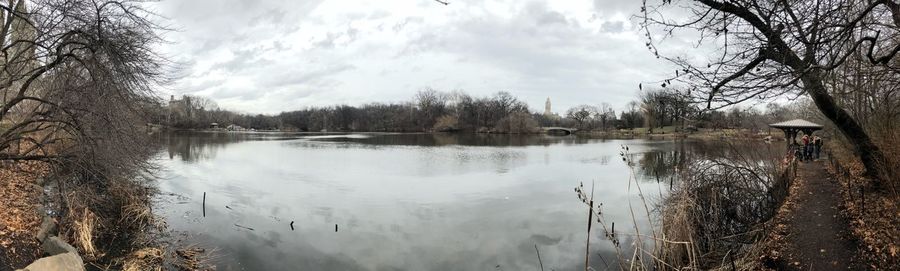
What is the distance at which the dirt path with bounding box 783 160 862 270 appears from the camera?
7.23 m

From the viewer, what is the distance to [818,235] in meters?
8.51

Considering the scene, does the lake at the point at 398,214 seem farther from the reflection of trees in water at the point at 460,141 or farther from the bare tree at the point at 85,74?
the reflection of trees in water at the point at 460,141

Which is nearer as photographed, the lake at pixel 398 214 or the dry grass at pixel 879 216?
the dry grass at pixel 879 216

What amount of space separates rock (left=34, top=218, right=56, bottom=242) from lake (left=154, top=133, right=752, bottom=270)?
8.44 ft

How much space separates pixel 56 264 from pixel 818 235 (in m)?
12.2

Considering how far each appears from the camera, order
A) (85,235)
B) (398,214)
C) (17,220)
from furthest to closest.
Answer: (398,214)
(17,220)
(85,235)

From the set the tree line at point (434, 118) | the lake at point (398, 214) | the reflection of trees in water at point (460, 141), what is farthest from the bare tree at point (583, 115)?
the lake at point (398, 214)

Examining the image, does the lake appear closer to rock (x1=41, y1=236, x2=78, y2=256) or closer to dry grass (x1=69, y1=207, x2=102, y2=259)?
dry grass (x1=69, y1=207, x2=102, y2=259)

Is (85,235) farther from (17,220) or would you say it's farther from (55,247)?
(17,220)

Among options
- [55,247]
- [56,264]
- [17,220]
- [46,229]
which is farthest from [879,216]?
[17,220]

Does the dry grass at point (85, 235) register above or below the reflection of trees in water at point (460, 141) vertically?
below

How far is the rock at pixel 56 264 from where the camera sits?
6473 mm

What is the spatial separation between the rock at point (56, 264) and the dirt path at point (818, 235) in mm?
10654

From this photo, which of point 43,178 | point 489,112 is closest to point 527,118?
point 489,112
